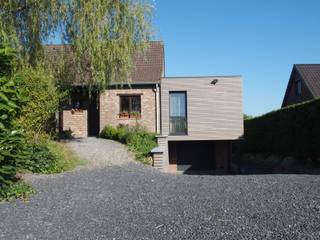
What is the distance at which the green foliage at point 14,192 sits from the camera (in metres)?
8.77

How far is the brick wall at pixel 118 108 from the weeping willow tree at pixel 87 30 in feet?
25.2

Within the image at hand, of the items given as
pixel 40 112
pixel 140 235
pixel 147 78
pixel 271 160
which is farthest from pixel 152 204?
pixel 147 78

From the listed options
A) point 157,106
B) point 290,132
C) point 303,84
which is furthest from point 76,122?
point 303,84

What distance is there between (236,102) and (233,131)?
5.07ft

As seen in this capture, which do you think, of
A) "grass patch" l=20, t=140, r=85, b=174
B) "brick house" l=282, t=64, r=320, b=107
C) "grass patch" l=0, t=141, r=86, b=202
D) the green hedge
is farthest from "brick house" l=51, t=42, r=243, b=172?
"brick house" l=282, t=64, r=320, b=107

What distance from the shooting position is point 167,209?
756 centimetres

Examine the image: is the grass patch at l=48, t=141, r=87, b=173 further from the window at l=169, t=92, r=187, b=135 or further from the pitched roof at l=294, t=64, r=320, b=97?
the pitched roof at l=294, t=64, r=320, b=97

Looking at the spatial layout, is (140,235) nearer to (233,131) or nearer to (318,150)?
(318,150)

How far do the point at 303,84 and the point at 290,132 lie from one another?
15.7 m

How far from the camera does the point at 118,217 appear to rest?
7.27 m

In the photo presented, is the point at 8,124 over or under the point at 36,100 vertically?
under

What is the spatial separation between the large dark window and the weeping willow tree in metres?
8.03

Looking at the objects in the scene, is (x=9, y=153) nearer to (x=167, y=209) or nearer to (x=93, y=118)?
(x=167, y=209)

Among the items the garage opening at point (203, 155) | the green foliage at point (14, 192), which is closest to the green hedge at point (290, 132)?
the garage opening at point (203, 155)
